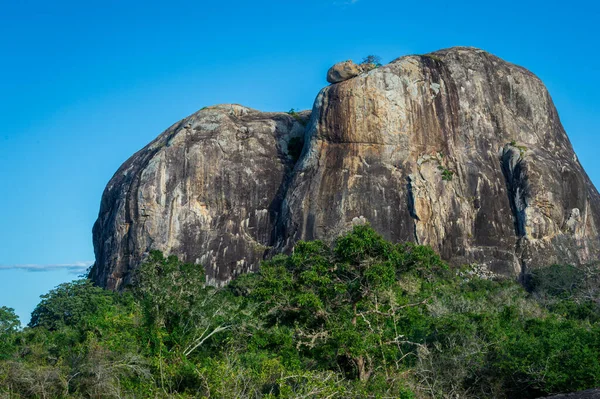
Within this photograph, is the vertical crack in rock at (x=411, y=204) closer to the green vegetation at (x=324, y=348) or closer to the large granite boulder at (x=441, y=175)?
the large granite boulder at (x=441, y=175)

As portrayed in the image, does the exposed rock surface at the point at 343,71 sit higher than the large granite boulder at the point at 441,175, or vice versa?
the exposed rock surface at the point at 343,71

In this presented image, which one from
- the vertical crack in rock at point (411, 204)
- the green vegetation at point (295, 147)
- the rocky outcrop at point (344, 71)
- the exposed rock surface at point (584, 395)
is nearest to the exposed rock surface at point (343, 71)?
the rocky outcrop at point (344, 71)

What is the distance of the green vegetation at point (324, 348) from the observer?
17.7 m

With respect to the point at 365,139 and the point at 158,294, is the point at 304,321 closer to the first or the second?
the point at 158,294

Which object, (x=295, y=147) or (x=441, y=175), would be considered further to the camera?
(x=295, y=147)

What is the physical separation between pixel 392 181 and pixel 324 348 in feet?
113

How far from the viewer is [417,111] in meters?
55.3

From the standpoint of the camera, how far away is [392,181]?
5288cm

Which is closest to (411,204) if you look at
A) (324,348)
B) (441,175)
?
(441,175)

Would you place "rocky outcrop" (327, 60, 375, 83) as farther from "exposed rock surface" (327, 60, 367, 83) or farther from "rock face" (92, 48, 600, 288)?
"rock face" (92, 48, 600, 288)

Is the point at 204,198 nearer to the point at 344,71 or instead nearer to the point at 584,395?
the point at 344,71

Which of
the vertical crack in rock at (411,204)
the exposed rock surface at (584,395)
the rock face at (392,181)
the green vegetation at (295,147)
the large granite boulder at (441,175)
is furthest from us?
the green vegetation at (295,147)

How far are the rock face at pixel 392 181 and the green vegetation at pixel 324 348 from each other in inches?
1084

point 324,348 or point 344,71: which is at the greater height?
point 344,71
